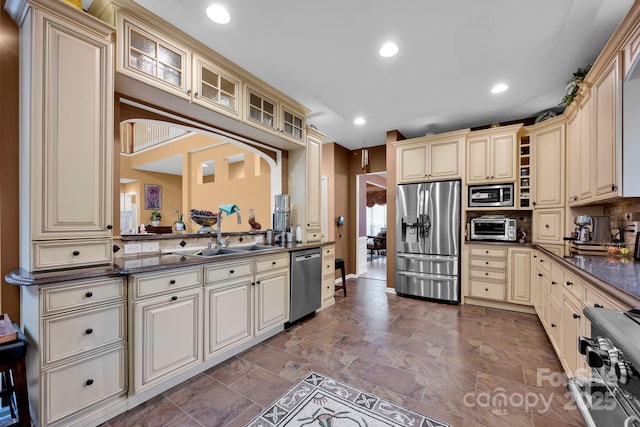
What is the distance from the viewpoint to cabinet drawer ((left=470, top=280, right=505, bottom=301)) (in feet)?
11.7

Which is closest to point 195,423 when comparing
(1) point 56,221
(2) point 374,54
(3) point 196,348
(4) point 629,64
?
(3) point 196,348

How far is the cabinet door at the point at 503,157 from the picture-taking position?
359cm

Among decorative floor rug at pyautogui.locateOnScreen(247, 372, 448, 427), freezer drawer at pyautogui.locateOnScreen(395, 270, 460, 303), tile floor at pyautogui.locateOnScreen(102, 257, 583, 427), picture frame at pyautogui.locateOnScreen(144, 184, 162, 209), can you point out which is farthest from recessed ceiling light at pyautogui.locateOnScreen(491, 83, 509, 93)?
picture frame at pyautogui.locateOnScreen(144, 184, 162, 209)

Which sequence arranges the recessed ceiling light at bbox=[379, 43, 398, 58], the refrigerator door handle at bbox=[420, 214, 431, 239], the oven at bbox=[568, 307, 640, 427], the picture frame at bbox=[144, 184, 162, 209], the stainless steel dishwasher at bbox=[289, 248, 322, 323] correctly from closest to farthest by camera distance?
1. the oven at bbox=[568, 307, 640, 427]
2. the recessed ceiling light at bbox=[379, 43, 398, 58]
3. the stainless steel dishwasher at bbox=[289, 248, 322, 323]
4. the refrigerator door handle at bbox=[420, 214, 431, 239]
5. the picture frame at bbox=[144, 184, 162, 209]

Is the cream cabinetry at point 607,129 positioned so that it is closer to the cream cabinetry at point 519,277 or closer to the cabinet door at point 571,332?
the cabinet door at point 571,332

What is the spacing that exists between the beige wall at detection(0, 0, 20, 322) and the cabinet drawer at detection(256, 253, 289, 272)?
161 cm

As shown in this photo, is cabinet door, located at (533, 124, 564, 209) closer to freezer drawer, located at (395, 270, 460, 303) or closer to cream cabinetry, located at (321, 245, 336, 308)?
freezer drawer, located at (395, 270, 460, 303)

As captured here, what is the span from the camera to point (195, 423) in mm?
1580

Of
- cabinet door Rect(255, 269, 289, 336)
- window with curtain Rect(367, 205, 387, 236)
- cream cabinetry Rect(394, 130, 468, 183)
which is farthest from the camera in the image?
window with curtain Rect(367, 205, 387, 236)

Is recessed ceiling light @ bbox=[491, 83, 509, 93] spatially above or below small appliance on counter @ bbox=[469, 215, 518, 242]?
above

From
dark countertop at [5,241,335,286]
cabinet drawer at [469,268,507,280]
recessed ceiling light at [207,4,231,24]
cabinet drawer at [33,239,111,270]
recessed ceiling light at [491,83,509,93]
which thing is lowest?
cabinet drawer at [469,268,507,280]

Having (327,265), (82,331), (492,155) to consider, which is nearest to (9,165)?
(82,331)

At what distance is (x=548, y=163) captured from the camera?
331 cm

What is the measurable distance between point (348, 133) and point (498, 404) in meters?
4.02
